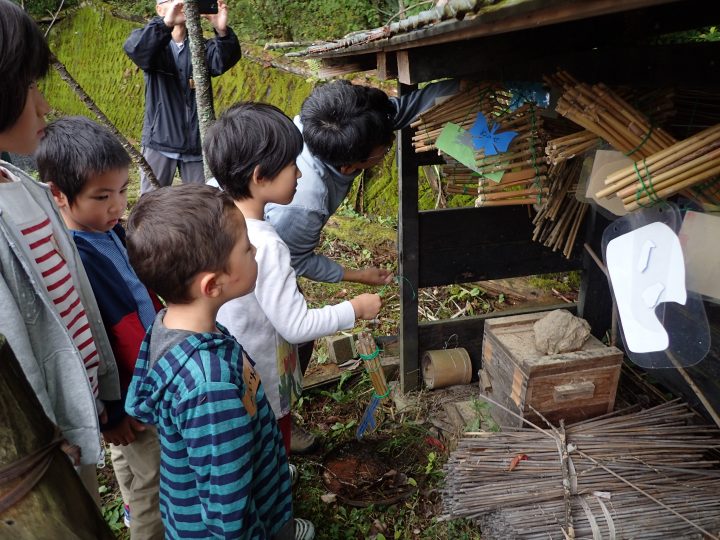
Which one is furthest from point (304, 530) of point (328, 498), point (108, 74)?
point (108, 74)

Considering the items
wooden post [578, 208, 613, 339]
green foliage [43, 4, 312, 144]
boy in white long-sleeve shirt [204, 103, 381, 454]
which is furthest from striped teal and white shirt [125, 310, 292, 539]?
green foliage [43, 4, 312, 144]

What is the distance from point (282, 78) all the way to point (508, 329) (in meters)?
5.54

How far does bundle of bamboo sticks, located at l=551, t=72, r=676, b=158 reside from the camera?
164cm

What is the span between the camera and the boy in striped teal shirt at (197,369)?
1416 mm

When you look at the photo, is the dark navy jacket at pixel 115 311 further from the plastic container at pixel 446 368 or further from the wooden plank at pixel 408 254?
the plastic container at pixel 446 368

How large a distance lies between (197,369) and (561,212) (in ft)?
8.24

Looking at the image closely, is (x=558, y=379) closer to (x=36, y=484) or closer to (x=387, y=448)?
(x=387, y=448)

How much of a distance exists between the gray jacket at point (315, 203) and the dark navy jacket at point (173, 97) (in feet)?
6.34

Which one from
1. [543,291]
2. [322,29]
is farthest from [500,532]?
[322,29]

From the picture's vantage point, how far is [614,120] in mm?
1682

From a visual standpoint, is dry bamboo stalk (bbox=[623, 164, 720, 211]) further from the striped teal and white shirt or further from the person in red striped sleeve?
the person in red striped sleeve

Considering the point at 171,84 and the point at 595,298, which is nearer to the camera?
the point at 595,298

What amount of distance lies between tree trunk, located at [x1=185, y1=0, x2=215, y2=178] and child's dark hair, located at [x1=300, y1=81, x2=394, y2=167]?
2.31ft

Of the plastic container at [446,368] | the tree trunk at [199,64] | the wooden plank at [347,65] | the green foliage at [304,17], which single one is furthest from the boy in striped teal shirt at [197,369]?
the green foliage at [304,17]
